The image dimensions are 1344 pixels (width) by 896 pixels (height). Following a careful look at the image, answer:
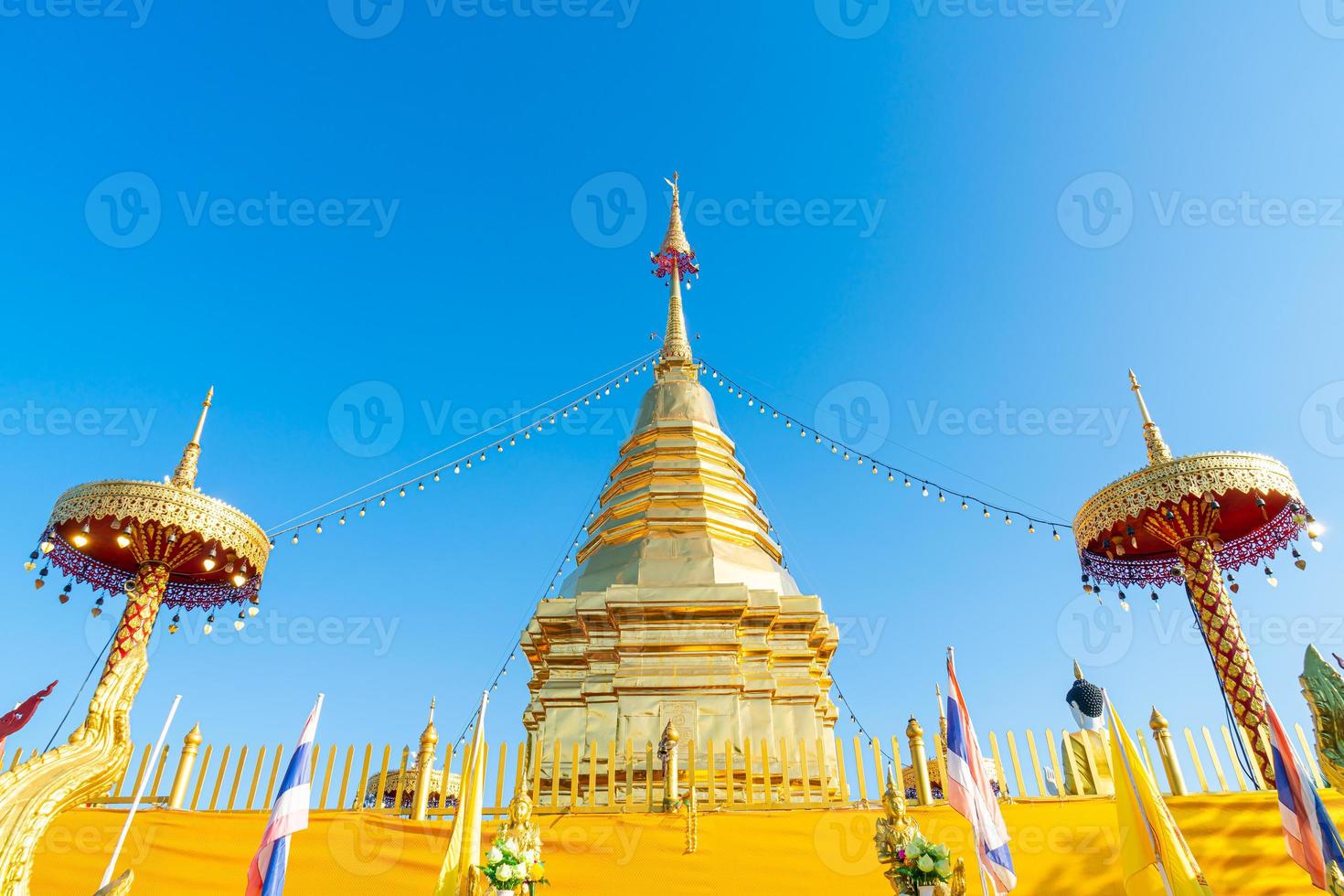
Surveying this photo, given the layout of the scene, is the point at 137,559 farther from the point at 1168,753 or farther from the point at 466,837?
the point at 1168,753

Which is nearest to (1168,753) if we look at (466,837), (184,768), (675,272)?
(466,837)

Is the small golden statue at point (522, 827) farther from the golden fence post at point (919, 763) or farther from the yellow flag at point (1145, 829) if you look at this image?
the yellow flag at point (1145, 829)

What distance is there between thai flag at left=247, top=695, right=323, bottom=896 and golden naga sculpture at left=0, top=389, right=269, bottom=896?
112 inches

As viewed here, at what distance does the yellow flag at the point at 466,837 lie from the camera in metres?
7.33

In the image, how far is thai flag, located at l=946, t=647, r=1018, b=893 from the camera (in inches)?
296

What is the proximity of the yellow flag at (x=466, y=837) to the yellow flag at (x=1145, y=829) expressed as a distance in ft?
18.4

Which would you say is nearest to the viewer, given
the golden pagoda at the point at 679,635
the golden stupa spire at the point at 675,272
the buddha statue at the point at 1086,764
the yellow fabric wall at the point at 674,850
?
the yellow fabric wall at the point at 674,850

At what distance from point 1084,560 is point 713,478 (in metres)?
7.89

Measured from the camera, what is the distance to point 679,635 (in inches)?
608

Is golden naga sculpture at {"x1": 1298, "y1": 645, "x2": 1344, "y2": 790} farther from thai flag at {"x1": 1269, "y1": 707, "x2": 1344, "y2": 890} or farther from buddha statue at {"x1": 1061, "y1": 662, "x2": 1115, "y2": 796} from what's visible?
buddha statue at {"x1": 1061, "y1": 662, "x2": 1115, "y2": 796}

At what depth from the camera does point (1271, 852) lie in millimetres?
8805

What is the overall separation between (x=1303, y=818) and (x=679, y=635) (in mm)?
9583

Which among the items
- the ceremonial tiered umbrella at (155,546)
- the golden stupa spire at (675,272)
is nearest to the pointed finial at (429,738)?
the ceremonial tiered umbrella at (155,546)

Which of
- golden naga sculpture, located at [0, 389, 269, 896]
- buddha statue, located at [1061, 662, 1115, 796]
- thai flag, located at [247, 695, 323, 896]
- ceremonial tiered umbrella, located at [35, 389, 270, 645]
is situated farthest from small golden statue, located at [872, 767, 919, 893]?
ceremonial tiered umbrella, located at [35, 389, 270, 645]
